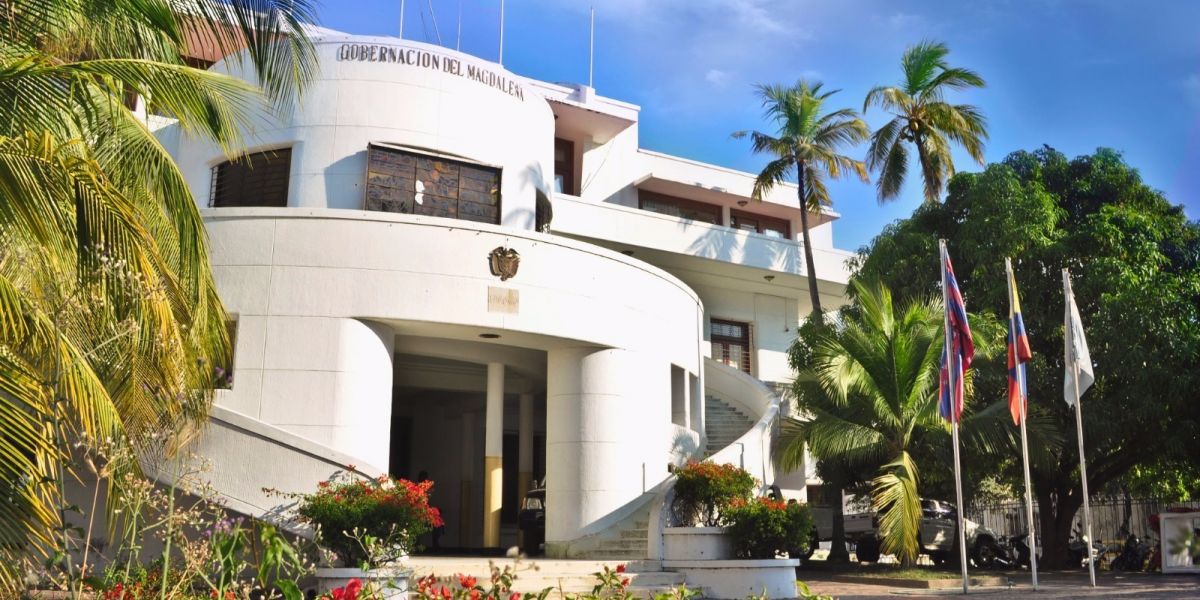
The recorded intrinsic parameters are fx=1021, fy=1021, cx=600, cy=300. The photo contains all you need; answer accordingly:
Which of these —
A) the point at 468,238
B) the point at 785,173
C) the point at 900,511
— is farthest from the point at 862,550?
the point at 468,238

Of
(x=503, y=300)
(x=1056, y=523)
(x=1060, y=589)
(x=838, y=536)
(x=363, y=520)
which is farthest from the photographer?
(x=838, y=536)

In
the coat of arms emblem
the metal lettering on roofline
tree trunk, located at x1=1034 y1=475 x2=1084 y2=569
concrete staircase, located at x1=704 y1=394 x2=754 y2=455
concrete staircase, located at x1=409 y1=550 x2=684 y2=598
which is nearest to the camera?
concrete staircase, located at x1=409 y1=550 x2=684 y2=598

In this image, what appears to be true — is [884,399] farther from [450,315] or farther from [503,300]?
[450,315]

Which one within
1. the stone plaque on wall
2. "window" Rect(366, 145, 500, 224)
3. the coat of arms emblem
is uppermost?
"window" Rect(366, 145, 500, 224)

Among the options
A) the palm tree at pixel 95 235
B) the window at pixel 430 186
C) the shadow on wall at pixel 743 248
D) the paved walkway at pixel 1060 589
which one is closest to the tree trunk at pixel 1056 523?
the paved walkway at pixel 1060 589

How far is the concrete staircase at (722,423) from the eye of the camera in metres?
24.3

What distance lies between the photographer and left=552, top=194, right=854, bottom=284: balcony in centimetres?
2716

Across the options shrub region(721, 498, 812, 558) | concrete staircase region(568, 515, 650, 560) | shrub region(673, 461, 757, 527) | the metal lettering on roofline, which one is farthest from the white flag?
the metal lettering on roofline

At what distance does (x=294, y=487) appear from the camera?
1522cm

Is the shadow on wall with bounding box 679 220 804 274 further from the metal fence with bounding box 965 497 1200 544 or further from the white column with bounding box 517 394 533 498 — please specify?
the metal fence with bounding box 965 497 1200 544

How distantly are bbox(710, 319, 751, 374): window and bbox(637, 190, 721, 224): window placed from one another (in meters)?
3.65

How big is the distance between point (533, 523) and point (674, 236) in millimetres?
11594

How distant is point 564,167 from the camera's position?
30328 millimetres

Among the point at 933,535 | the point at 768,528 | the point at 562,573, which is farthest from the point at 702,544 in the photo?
the point at 933,535
